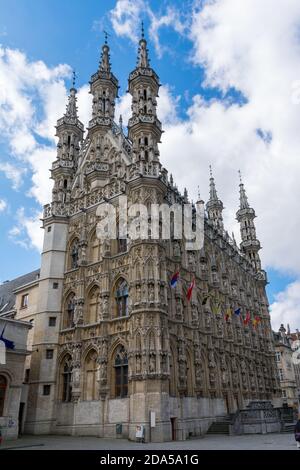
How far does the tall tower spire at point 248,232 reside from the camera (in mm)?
58062

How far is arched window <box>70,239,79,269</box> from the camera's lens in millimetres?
33781

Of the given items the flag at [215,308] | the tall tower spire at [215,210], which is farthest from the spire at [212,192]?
the flag at [215,308]

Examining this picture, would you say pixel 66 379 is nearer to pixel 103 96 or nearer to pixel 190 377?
pixel 190 377

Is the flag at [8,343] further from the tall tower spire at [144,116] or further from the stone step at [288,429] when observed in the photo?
the stone step at [288,429]

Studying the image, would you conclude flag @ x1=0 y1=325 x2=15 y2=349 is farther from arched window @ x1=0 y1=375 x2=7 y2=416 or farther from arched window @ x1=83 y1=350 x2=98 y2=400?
arched window @ x1=83 y1=350 x2=98 y2=400

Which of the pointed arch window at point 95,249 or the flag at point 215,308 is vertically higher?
the pointed arch window at point 95,249

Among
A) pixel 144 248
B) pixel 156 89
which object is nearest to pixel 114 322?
pixel 144 248

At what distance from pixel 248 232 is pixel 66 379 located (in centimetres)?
3830

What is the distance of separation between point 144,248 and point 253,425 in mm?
15306

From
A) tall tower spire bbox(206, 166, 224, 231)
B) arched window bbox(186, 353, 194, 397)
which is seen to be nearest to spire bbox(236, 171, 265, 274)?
tall tower spire bbox(206, 166, 224, 231)

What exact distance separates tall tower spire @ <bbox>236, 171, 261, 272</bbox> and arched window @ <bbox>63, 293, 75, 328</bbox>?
32.5 m

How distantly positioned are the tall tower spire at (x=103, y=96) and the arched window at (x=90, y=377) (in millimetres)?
20703

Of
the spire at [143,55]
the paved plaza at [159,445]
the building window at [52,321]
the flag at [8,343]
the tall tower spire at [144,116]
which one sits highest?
the spire at [143,55]

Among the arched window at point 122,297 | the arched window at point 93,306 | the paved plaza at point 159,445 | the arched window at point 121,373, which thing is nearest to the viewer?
the paved plaza at point 159,445
